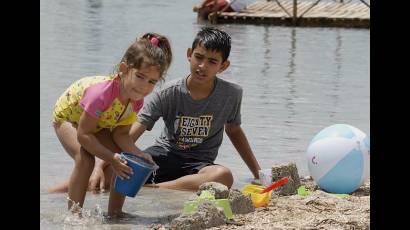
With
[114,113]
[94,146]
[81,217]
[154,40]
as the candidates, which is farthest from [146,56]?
[81,217]

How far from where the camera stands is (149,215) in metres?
5.32

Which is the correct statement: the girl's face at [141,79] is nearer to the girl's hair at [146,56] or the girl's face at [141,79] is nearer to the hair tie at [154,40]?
the girl's hair at [146,56]

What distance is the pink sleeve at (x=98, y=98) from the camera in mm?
5133

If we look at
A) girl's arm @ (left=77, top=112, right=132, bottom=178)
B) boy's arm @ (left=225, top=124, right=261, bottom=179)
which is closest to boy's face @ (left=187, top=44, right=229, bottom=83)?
boy's arm @ (left=225, top=124, right=261, bottom=179)

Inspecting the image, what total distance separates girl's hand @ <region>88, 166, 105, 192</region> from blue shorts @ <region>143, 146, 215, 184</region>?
0.37 m

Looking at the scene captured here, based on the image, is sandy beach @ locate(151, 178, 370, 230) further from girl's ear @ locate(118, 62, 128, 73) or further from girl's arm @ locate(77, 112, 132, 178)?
girl's ear @ locate(118, 62, 128, 73)

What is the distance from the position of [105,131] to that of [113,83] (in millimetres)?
344

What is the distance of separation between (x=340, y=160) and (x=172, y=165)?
109 cm

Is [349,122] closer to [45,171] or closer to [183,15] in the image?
[45,171]

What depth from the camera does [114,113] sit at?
526 cm

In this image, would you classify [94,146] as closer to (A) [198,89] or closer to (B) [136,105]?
(B) [136,105]

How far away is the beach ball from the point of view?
19.2 feet

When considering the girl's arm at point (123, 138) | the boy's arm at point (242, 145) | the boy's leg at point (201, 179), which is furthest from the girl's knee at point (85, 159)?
the boy's arm at point (242, 145)
